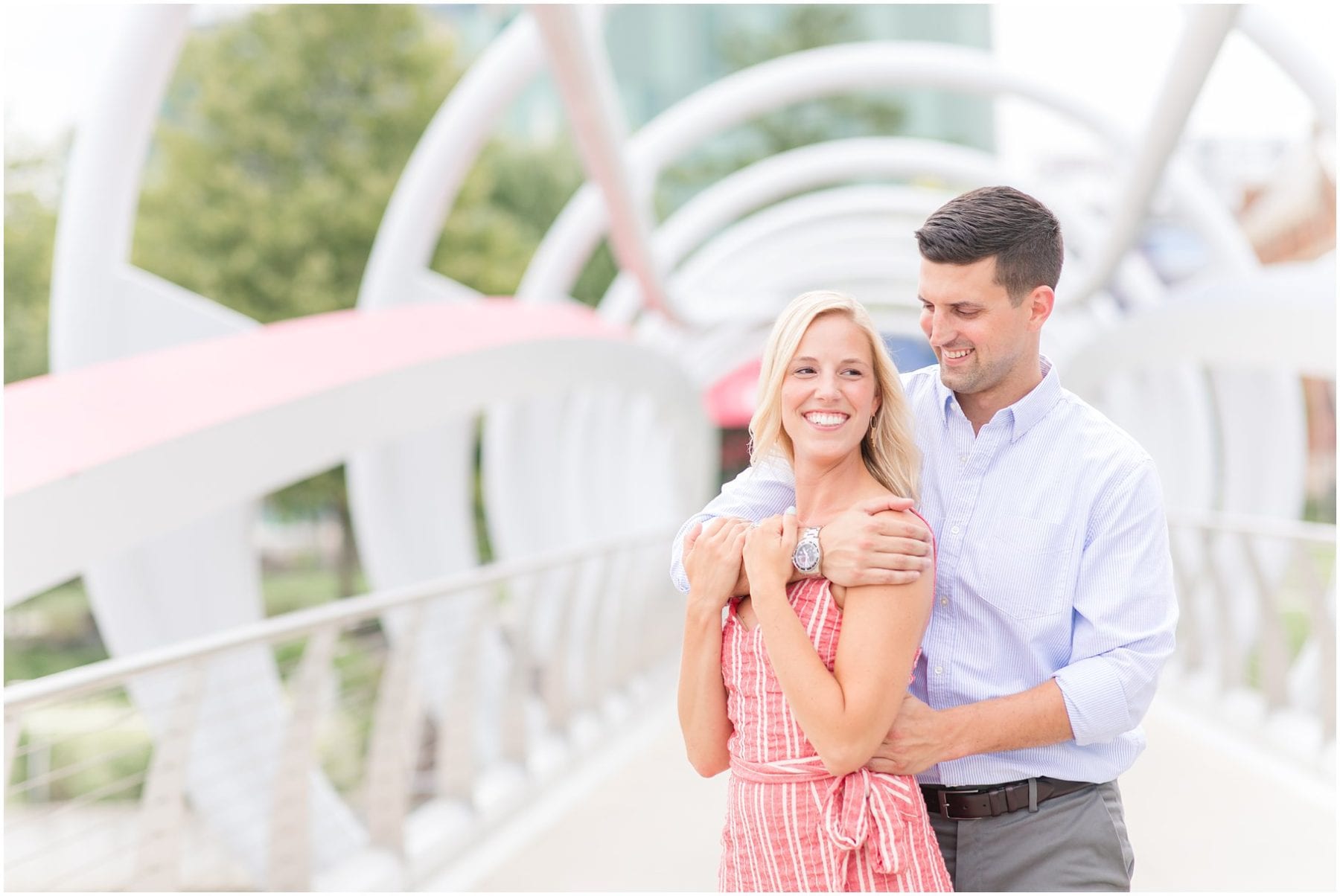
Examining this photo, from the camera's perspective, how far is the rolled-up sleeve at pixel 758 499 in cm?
248

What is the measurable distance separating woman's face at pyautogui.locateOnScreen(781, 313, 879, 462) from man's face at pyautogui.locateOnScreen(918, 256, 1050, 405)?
0.14m

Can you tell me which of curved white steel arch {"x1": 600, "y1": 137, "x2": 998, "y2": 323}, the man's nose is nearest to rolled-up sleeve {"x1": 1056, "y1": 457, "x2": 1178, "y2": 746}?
the man's nose

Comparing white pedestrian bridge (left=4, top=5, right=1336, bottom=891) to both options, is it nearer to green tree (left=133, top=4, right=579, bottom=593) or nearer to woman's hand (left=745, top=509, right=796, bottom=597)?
woman's hand (left=745, top=509, right=796, bottom=597)

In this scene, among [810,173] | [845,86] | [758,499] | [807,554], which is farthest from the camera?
[810,173]

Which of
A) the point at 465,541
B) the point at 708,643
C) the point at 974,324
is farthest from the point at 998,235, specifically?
the point at 465,541

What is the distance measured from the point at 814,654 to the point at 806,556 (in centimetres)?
17

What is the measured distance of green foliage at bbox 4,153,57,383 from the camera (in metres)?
27.4

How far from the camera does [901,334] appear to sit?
3189 cm

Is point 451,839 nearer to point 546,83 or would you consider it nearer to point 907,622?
point 907,622

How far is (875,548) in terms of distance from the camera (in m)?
2.14

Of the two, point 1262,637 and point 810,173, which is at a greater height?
point 810,173

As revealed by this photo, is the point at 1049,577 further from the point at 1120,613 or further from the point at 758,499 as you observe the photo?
the point at 758,499

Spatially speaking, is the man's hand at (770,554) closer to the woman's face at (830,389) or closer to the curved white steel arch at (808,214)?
the woman's face at (830,389)

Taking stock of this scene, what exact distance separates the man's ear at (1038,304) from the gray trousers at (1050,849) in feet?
2.71
